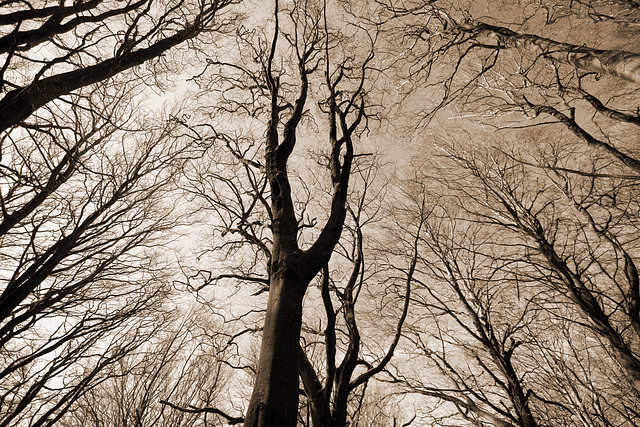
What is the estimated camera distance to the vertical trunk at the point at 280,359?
6.13 ft

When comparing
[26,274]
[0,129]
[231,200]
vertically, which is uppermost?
[231,200]

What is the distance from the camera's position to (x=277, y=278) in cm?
254

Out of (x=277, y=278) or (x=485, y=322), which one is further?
Result: (x=485, y=322)

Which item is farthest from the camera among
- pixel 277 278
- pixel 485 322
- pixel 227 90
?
pixel 485 322

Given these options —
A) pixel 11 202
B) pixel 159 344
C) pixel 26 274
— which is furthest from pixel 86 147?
pixel 159 344

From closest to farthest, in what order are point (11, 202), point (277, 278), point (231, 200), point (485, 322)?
point (277, 278) → point (11, 202) → point (231, 200) → point (485, 322)

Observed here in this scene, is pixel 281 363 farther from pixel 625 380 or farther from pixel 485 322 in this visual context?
pixel 625 380

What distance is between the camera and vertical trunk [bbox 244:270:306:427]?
187 cm

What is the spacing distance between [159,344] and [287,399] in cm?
846

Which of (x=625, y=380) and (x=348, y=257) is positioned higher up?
(x=348, y=257)

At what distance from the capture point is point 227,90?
5086 mm

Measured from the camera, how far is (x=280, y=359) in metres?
2.06

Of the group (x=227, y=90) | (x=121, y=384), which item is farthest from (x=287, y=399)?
(x=121, y=384)

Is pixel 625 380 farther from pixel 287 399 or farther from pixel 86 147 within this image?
pixel 86 147
